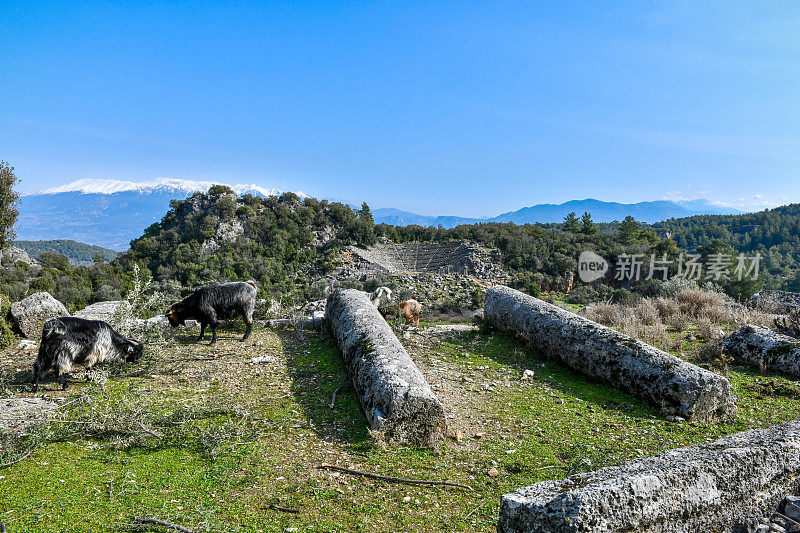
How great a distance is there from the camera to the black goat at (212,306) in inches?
374

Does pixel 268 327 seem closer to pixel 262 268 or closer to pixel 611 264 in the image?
pixel 262 268

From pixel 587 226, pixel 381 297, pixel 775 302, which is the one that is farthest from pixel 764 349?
pixel 587 226

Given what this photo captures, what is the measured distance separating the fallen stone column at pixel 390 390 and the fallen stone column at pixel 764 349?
23.5 ft

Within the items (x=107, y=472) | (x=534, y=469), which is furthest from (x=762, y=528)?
(x=107, y=472)

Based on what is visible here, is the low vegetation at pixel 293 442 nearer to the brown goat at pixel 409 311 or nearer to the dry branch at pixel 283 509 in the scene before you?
the dry branch at pixel 283 509

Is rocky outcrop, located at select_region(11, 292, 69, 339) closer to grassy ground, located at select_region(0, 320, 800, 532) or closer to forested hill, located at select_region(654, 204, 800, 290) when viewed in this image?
grassy ground, located at select_region(0, 320, 800, 532)

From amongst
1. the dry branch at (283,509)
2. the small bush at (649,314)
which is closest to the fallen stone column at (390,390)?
the dry branch at (283,509)

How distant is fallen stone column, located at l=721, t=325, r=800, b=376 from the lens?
25.3 ft

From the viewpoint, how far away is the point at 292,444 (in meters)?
4.89

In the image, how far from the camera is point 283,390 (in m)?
6.88

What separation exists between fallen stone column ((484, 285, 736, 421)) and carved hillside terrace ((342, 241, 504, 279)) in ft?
79.0

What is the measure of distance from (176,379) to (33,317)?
5480 millimetres

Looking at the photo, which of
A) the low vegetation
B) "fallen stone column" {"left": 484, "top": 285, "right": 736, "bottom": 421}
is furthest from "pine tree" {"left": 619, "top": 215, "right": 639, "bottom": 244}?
the low vegetation

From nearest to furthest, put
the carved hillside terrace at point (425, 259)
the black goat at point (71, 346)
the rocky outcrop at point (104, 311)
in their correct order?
the black goat at point (71, 346) → the rocky outcrop at point (104, 311) → the carved hillside terrace at point (425, 259)
